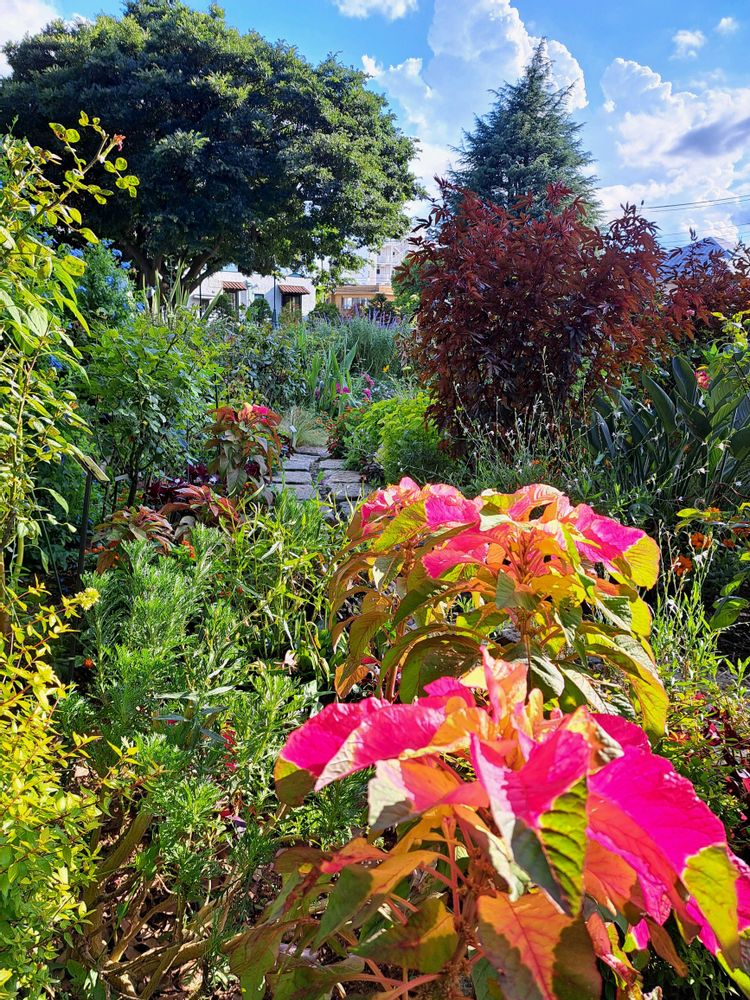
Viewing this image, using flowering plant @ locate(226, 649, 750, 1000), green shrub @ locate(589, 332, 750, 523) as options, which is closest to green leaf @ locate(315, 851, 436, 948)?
flowering plant @ locate(226, 649, 750, 1000)

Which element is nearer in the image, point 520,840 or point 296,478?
point 520,840

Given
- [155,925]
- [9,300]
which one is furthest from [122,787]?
[9,300]

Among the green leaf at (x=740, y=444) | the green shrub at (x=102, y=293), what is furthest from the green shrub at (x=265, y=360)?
the green leaf at (x=740, y=444)

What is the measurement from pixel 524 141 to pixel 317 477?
23.4 metres

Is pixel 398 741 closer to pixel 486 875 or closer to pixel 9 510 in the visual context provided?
pixel 486 875

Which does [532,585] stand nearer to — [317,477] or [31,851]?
[31,851]

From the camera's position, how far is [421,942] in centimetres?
57

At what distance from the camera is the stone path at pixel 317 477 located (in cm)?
425

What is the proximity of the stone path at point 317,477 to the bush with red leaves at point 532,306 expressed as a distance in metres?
0.96

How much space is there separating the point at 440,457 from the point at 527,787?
4273 millimetres

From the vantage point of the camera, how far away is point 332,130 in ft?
59.1

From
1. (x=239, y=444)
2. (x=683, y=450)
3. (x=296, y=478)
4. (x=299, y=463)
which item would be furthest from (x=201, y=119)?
(x=683, y=450)

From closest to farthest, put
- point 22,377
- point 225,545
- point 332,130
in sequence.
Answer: point 22,377, point 225,545, point 332,130

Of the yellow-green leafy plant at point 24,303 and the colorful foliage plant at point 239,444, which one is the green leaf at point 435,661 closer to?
the yellow-green leafy plant at point 24,303
